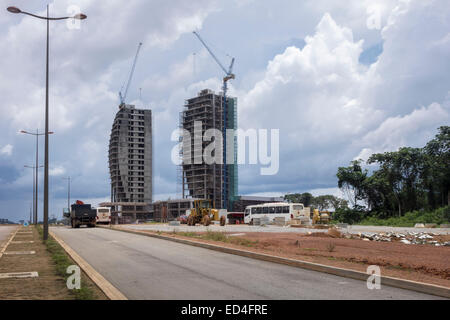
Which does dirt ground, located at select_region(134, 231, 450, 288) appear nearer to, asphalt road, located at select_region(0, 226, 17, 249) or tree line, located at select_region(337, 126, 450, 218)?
asphalt road, located at select_region(0, 226, 17, 249)

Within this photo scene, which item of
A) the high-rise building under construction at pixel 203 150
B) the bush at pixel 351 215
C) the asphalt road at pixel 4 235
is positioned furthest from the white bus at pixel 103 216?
the high-rise building under construction at pixel 203 150

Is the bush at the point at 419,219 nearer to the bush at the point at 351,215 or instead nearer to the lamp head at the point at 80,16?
the bush at the point at 351,215

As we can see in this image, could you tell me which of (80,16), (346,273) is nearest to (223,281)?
(346,273)

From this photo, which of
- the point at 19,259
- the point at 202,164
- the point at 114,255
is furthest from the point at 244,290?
the point at 202,164

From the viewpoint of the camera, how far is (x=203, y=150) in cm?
18450

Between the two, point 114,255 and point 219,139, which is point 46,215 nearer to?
point 114,255

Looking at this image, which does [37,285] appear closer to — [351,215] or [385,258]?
[385,258]

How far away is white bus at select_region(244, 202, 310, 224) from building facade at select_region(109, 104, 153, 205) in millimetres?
140074

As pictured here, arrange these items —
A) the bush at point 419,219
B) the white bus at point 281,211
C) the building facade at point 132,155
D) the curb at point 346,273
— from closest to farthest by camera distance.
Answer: the curb at point 346,273 → the bush at point 419,219 → the white bus at point 281,211 → the building facade at point 132,155

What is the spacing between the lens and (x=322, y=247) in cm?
1808

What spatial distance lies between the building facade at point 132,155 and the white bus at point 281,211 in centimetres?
14007

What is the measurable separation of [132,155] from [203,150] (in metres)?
33.6

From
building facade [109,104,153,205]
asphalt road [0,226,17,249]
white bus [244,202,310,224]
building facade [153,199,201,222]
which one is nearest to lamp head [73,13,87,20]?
asphalt road [0,226,17,249]

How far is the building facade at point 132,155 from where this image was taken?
19238 cm
